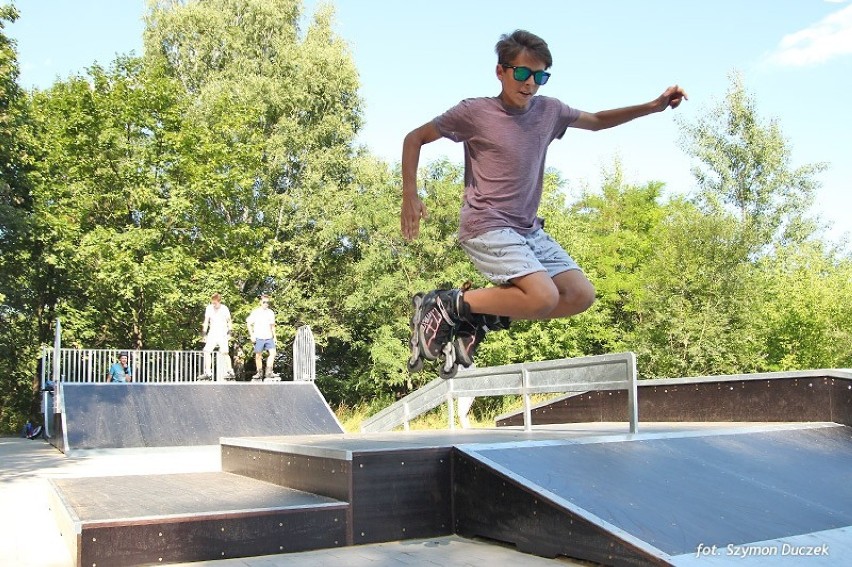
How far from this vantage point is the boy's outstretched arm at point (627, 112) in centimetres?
469

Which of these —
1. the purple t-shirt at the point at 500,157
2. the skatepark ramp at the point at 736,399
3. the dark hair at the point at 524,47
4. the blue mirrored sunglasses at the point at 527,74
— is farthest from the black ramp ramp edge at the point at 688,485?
the dark hair at the point at 524,47

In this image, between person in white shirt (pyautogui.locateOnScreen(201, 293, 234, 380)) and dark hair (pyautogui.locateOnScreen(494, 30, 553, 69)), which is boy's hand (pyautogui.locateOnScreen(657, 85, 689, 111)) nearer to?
dark hair (pyautogui.locateOnScreen(494, 30, 553, 69))

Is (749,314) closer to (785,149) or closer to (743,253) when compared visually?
(743,253)

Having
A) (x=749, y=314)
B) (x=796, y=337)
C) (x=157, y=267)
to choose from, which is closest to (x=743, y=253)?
(x=749, y=314)

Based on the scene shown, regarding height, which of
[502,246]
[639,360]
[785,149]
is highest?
[785,149]

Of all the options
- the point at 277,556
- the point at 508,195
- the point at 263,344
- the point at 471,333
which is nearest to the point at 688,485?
the point at 471,333

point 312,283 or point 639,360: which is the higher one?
point 312,283

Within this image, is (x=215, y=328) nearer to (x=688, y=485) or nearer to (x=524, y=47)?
(x=688, y=485)

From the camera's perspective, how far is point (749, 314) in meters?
30.8

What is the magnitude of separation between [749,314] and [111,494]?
95.9 ft

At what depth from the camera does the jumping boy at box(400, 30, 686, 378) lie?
428 cm

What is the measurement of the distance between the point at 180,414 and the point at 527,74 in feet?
35.8

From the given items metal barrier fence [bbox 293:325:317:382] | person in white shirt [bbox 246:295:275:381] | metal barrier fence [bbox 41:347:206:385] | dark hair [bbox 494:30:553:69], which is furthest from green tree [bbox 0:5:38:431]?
dark hair [bbox 494:30:553:69]

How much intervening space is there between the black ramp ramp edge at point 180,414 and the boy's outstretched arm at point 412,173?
9.32m
